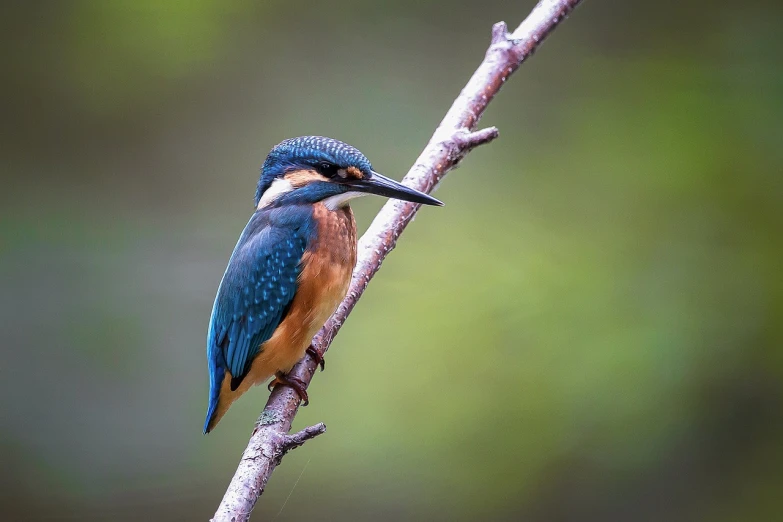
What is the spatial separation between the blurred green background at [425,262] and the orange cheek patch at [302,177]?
53.0 inches

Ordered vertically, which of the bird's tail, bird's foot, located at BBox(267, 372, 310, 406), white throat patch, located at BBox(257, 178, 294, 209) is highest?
white throat patch, located at BBox(257, 178, 294, 209)

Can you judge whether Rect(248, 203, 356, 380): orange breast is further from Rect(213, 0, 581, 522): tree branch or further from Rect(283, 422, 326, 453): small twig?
Rect(283, 422, 326, 453): small twig

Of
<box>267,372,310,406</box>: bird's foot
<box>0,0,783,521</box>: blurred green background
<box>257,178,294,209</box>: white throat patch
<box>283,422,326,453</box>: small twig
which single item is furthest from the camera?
<box>0,0,783,521</box>: blurred green background

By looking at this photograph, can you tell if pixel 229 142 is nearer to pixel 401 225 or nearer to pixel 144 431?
pixel 144 431

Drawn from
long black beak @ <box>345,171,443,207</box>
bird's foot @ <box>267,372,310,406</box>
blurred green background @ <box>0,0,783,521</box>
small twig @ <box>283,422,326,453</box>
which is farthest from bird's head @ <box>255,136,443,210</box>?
blurred green background @ <box>0,0,783,521</box>

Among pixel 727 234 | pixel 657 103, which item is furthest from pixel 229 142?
pixel 727 234

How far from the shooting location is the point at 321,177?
149 centimetres

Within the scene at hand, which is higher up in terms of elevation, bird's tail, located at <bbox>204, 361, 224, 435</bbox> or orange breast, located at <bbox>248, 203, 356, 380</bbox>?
orange breast, located at <bbox>248, 203, 356, 380</bbox>

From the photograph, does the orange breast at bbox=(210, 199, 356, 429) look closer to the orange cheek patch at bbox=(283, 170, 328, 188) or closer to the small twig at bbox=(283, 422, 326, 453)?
the orange cheek patch at bbox=(283, 170, 328, 188)

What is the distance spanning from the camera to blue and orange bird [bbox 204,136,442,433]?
4.84ft

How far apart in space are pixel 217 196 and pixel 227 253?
1.04ft

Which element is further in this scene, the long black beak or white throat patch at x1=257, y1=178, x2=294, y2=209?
white throat patch at x1=257, y1=178, x2=294, y2=209

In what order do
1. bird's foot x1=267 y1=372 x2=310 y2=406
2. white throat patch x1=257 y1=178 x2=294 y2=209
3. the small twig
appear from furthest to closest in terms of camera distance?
white throat patch x1=257 y1=178 x2=294 y2=209 < bird's foot x1=267 y1=372 x2=310 y2=406 < the small twig

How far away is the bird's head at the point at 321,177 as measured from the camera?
56.6 inches
